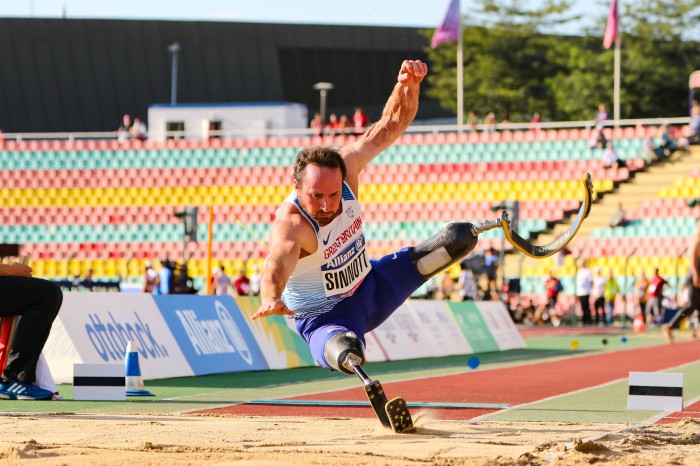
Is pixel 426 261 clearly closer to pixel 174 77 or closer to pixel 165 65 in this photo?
pixel 174 77

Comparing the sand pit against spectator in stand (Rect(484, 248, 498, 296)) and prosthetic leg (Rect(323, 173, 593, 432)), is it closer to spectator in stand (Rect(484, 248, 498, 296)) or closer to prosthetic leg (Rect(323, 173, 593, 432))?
prosthetic leg (Rect(323, 173, 593, 432))

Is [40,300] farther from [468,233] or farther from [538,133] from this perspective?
[538,133]

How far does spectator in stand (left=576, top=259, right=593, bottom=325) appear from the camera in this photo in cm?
3294

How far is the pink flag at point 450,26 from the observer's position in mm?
42594

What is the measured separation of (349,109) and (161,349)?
157 ft

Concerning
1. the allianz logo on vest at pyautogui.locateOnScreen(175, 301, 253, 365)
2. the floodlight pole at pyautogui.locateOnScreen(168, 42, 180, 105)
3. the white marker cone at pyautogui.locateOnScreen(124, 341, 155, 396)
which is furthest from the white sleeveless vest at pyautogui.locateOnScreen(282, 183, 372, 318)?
the floodlight pole at pyautogui.locateOnScreen(168, 42, 180, 105)

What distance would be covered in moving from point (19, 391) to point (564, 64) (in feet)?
175

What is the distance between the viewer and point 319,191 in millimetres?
7535

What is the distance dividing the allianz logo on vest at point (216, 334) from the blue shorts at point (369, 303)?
5955 mm

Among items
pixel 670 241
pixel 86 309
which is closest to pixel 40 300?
pixel 86 309

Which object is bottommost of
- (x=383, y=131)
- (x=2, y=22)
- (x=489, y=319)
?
(x=489, y=319)

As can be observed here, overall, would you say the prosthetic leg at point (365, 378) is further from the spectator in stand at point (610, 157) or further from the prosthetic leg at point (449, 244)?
the spectator in stand at point (610, 157)

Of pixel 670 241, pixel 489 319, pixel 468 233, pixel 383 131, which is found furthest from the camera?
pixel 670 241

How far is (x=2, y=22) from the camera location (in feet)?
189
